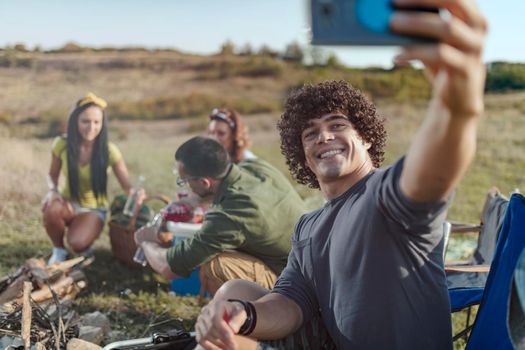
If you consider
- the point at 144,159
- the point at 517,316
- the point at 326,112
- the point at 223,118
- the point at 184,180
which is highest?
the point at 326,112

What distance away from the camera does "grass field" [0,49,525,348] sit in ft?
13.7

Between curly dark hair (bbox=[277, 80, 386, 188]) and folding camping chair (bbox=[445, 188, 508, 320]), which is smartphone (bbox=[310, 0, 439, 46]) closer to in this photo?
curly dark hair (bbox=[277, 80, 386, 188])

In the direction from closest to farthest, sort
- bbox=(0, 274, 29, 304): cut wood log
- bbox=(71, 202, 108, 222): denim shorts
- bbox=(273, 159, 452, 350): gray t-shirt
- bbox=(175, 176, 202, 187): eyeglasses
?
1. bbox=(273, 159, 452, 350): gray t-shirt
2. bbox=(0, 274, 29, 304): cut wood log
3. bbox=(175, 176, 202, 187): eyeglasses
4. bbox=(71, 202, 108, 222): denim shorts

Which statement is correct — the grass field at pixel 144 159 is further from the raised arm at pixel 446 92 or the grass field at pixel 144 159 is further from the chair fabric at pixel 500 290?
the raised arm at pixel 446 92

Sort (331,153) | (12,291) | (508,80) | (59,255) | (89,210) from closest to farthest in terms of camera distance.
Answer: (331,153) < (12,291) < (59,255) < (89,210) < (508,80)

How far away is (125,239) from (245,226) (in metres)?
1.64

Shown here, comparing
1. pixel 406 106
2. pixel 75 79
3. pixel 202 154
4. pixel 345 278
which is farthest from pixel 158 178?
pixel 406 106

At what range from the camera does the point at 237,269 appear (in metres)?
3.44

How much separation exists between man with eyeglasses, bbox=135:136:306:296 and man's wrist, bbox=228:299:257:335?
1252mm

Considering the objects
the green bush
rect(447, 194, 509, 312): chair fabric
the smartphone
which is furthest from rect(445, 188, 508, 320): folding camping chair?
the green bush

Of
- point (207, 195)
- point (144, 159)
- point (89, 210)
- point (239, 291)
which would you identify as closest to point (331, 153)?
point (239, 291)

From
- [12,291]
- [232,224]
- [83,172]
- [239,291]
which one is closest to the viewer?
[239,291]

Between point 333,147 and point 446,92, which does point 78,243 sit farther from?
point 446,92

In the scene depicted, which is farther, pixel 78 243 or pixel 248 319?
pixel 78 243
